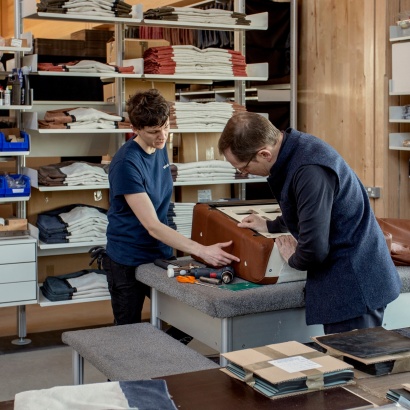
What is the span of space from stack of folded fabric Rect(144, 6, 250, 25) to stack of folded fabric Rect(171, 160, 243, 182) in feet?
3.30

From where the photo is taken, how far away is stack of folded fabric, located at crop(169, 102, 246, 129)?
5.56 metres

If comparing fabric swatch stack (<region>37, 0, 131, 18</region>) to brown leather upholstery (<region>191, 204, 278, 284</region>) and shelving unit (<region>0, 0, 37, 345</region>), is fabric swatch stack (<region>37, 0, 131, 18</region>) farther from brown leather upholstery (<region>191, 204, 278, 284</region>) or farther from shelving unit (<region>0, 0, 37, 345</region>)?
Result: brown leather upholstery (<region>191, 204, 278, 284</region>)

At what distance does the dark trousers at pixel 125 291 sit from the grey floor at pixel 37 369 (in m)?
0.86

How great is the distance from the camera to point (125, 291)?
3732 millimetres

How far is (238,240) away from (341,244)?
1.90ft

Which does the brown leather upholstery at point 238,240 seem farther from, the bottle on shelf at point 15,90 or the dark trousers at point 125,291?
the bottle on shelf at point 15,90

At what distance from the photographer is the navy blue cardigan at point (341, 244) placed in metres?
2.70

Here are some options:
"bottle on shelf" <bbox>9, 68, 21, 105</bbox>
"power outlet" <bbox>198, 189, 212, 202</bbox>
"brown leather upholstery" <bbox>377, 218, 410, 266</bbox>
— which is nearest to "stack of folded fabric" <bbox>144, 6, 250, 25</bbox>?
"bottle on shelf" <bbox>9, 68, 21, 105</bbox>

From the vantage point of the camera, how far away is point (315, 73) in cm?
639

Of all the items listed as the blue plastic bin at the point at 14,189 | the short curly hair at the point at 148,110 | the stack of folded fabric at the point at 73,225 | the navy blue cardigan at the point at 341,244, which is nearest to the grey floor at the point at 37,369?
the stack of folded fabric at the point at 73,225

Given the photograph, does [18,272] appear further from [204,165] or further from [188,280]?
[188,280]

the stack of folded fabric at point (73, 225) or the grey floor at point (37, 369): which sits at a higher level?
the stack of folded fabric at point (73, 225)

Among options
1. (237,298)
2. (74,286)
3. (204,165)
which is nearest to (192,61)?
(204,165)

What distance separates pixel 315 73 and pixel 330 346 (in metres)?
4.45
